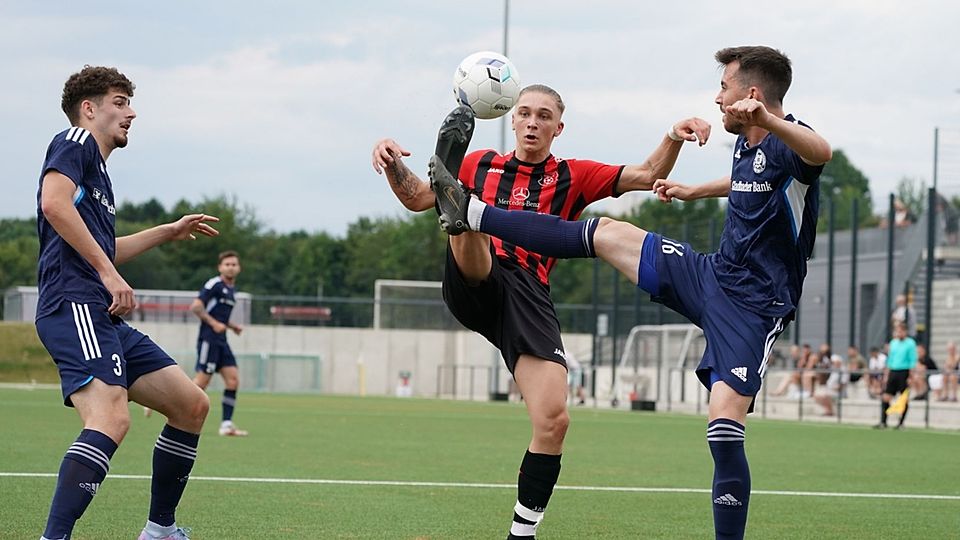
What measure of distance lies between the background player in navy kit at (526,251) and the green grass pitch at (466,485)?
3.15 ft

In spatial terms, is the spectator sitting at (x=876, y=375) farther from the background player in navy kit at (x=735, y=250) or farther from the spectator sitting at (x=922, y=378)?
the background player in navy kit at (x=735, y=250)

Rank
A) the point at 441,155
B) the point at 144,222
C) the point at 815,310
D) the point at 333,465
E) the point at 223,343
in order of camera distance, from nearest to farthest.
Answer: the point at 441,155 → the point at 333,465 → the point at 223,343 → the point at 815,310 → the point at 144,222

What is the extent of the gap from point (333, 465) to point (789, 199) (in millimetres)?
7204

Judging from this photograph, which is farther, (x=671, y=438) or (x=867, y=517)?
(x=671, y=438)

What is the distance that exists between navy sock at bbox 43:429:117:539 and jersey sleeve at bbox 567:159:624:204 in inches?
114

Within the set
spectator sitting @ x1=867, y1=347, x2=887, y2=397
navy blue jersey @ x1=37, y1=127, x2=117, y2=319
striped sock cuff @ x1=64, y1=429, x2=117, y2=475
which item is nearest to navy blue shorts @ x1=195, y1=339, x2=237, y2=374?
navy blue jersey @ x1=37, y1=127, x2=117, y2=319

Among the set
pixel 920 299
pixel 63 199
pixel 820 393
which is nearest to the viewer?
pixel 63 199

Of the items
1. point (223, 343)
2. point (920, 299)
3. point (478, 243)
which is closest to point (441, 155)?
point (478, 243)

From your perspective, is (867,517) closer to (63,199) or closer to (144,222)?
(63,199)

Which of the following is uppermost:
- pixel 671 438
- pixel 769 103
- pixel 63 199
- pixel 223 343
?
pixel 769 103

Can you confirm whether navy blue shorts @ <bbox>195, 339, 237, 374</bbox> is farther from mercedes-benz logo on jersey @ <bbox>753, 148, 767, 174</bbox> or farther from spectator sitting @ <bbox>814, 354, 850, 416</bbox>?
spectator sitting @ <bbox>814, 354, 850, 416</bbox>

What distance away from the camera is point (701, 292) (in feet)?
20.9

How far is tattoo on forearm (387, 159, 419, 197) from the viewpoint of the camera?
6.98 meters

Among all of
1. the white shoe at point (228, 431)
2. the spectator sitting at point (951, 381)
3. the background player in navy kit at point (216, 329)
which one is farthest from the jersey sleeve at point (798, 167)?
the spectator sitting at point (951, 381)
